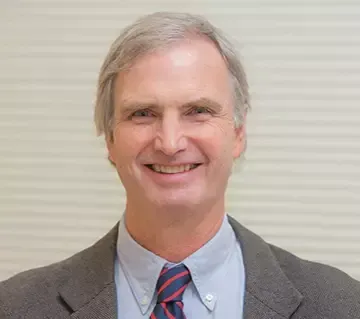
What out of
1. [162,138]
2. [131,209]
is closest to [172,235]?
[131,209]

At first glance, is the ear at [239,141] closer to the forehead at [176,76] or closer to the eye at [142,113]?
the forehead at [176,76]

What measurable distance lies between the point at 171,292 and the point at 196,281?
0.18ft

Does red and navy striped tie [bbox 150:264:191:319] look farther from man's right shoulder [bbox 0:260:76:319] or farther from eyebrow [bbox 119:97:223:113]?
eyebrow [bbox 119:97:223:113]

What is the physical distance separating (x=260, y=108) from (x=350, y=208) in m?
0.37

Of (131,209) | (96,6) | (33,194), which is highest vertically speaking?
(96,6)

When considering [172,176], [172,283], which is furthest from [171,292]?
[172,176]

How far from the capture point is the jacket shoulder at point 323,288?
52.4 inches

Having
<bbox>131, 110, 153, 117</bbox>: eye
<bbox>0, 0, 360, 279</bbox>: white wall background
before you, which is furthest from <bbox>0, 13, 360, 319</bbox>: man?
<bbox>0, 0, 360, 279</bbox>: white wall background

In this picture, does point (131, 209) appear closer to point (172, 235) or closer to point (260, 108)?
point (172, 235)

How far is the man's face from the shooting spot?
1272 millimetres

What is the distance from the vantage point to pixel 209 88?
4.29 ft

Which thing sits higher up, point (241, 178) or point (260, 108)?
point (260, 108)

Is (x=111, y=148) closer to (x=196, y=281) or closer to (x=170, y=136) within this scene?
(x=170, y=136)

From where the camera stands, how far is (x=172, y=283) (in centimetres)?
133
